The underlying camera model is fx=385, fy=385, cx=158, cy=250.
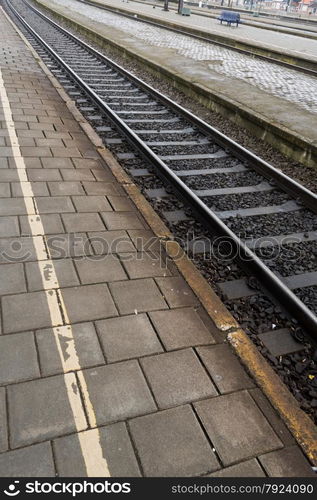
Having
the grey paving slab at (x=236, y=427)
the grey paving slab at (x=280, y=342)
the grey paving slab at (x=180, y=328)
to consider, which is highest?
the grey paving slab at (x=180, y=328)

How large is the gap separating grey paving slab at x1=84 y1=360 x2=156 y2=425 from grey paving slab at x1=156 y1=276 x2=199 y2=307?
79 cm

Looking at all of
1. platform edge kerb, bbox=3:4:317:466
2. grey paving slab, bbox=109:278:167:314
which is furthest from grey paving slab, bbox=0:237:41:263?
platform edge kerb, bbox=3:4:317:466

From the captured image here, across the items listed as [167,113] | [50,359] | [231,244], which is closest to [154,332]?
[50,359]

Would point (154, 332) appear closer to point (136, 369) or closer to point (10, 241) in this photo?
point (136, 369)

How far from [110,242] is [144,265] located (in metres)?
0.52

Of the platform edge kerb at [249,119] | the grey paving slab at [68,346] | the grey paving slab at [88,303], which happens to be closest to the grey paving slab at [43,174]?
the grey paving slab at [88,303]

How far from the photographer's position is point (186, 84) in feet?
35.0

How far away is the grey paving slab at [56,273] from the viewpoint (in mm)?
3371

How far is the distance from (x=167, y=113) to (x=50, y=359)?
23.9 ft

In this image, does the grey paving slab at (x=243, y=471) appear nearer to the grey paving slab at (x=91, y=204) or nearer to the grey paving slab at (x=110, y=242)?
the grey paving slab at (x=110, y=242)

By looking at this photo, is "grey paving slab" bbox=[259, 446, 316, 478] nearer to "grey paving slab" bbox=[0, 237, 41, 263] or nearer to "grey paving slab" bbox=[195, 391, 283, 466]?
"grey paving slab" bbox=[195, 391, 283, 466]

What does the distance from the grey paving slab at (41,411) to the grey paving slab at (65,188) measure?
2.84 m

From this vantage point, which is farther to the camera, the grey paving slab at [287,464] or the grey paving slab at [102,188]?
the grey paving slab at [102,188]

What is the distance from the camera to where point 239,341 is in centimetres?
304
